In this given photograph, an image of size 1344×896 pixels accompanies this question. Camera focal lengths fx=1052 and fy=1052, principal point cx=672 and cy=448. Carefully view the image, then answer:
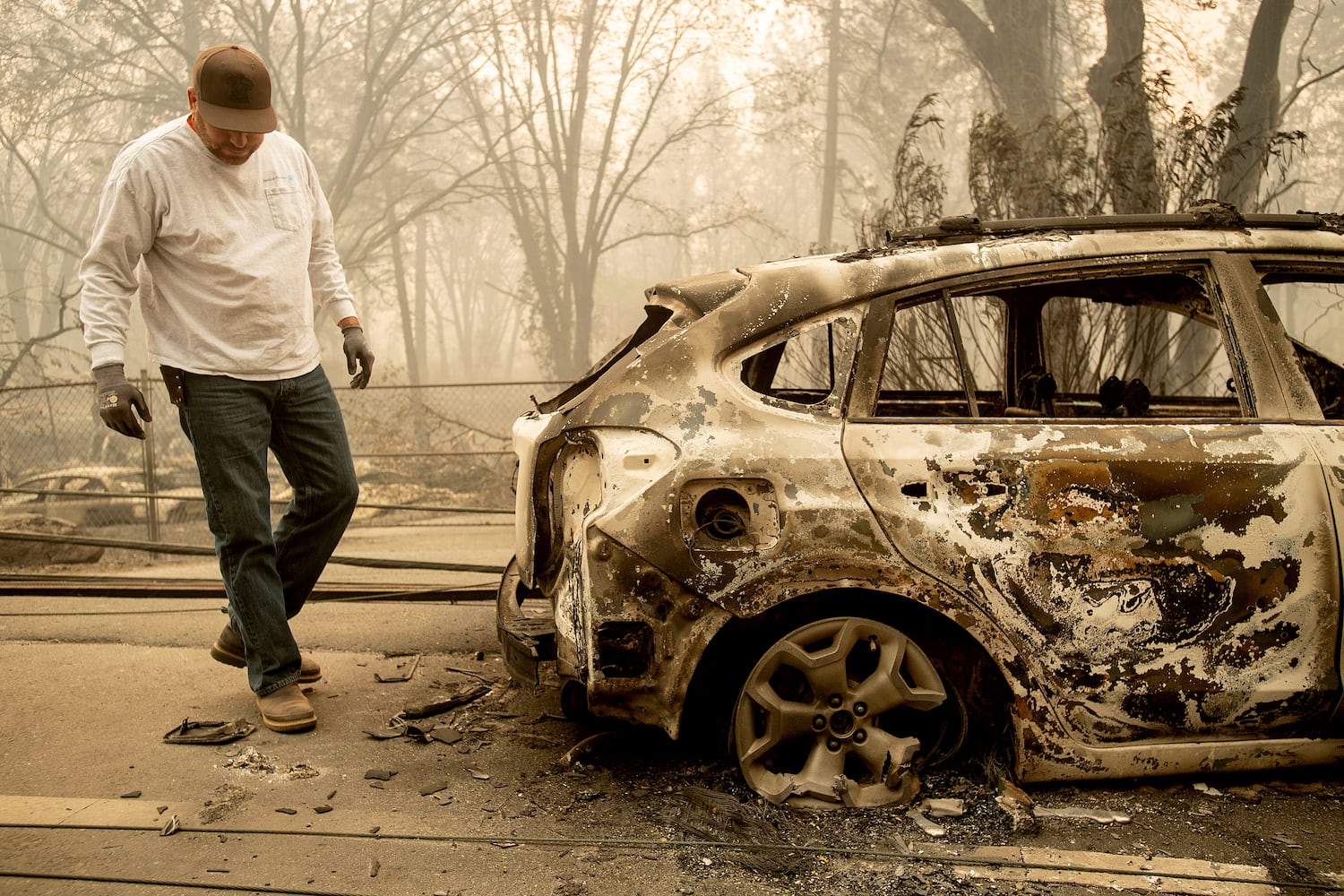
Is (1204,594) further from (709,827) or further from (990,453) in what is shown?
(709,827)

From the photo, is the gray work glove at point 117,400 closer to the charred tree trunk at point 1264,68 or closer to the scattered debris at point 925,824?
the scattered debris at point 925,824

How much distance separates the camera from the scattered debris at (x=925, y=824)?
2.76 m

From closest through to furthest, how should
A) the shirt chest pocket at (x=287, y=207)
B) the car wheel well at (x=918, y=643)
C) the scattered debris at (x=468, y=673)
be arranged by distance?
the car wheel well at (x=918, y=643) → the shirt chest pocket at (x=287, y=207) → the scattered debris at (x=468, y=673)

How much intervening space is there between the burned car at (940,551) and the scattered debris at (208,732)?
52.5 inches

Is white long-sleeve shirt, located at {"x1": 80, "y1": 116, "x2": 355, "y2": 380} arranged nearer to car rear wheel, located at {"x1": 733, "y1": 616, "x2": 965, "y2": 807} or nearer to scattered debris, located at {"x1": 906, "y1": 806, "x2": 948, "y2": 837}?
car rear wheel, located at {"x1": 733, "y1": 616, "x2": 965, "y2": 807}

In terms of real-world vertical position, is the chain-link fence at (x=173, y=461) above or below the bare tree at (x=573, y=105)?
below

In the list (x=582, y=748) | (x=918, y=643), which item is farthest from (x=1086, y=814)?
(x=582, y=748)

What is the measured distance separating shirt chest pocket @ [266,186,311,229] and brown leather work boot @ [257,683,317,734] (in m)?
1.63

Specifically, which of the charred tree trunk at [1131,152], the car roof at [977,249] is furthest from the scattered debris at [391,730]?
the charred tree trunk at [1131,152]

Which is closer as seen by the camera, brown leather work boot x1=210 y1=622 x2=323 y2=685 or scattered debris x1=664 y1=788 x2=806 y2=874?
scattered debris x1=664 y1=788 x2=806 y2=874

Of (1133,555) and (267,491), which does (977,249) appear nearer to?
(1133,555)

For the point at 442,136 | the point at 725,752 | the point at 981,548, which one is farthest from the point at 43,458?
the point at 442,136

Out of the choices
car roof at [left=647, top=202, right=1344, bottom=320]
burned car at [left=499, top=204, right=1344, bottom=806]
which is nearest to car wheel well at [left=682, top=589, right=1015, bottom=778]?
burned car at [left=499, top=204, right=1344, bottom=806]

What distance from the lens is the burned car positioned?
2.77 metres
